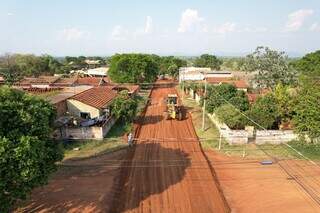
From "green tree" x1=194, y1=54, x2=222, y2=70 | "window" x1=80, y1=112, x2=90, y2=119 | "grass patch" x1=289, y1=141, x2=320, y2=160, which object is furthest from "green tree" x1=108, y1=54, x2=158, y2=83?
"green tree" x1=194, y1=54, x2=222, y2=70

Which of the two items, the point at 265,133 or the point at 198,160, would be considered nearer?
the point at 198,160

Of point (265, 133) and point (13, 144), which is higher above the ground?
point (13, 144)

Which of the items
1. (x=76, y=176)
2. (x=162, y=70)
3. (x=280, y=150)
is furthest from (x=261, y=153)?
(x=162, y=70)

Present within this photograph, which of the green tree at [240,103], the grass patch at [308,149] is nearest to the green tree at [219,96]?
the green tree at [240,103]

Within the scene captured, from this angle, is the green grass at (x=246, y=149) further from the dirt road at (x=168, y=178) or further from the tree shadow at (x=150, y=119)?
the tree shadow at (x=150, y=119)

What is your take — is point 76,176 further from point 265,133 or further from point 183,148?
point 265,133

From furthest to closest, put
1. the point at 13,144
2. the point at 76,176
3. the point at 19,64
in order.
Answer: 1. the point at 19,64
2. the point at 76,176
3. the point at 13,144

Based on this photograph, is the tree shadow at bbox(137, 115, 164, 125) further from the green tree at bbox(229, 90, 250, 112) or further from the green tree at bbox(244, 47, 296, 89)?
the green tree at bbox(244, 47, 296, 89)
